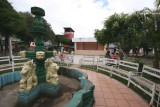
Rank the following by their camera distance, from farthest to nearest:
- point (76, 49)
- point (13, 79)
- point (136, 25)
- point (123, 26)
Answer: point (76, 49), point (123, 26), point (136, 25), point (13, 79)

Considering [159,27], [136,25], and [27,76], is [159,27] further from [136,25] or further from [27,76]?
[27,76]

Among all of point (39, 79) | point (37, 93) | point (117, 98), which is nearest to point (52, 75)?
point (39, 79)

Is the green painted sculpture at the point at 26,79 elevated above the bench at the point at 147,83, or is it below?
above

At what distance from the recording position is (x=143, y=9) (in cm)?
475

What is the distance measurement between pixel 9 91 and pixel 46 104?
1.60m

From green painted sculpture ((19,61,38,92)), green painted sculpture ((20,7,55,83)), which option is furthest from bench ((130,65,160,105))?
green painted sculpture ((19,61,38,92))

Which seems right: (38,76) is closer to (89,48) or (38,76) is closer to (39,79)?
(39,79)

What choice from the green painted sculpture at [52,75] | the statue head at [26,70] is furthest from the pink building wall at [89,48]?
the statue head at [26,70]

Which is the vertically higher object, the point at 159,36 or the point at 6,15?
the point at 6,15

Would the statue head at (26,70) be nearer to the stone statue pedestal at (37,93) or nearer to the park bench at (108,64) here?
the stone statue pedestal at (37,93)

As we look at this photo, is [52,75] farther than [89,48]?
No

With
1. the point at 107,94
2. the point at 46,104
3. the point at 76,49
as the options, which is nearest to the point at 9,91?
the point at 46,104

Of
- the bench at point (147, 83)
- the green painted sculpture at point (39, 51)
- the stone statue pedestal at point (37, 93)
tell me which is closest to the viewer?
the stone statue pedestal at point (37, 93)

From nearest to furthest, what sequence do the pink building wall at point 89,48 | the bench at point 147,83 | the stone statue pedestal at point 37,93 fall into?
the stone statue pedestal at point 37,93 → the bench at point 147,83 → the pink building wall at point 89,48
